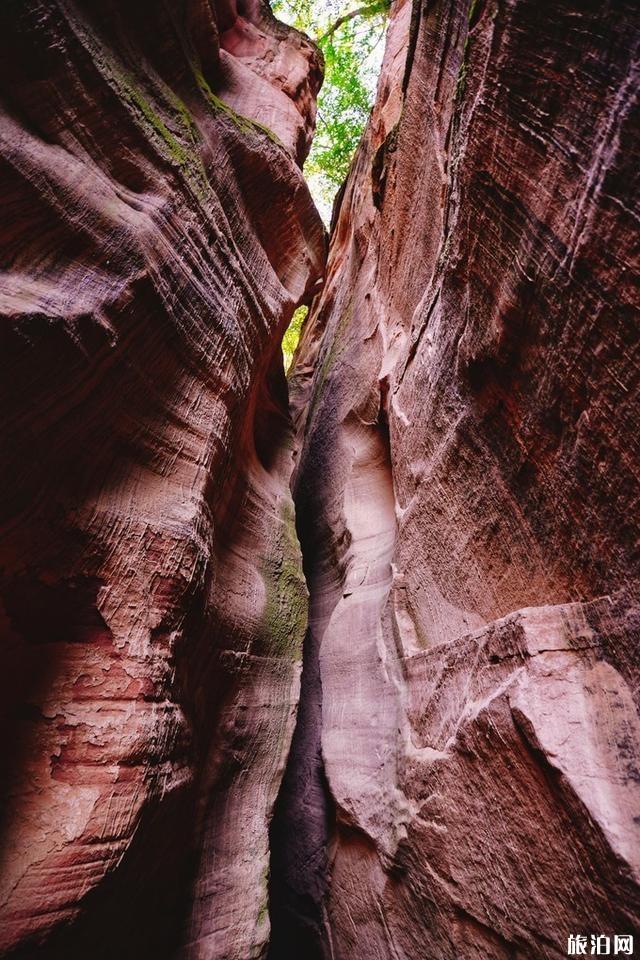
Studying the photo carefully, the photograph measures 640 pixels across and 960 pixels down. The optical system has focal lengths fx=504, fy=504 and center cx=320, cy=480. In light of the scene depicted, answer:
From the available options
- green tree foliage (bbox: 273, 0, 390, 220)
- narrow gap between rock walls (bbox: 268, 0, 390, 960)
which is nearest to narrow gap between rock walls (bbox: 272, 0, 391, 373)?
green tree foliage (bbox: 273, 0, 390, 220)

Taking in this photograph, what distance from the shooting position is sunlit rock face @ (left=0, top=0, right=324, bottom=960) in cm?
219

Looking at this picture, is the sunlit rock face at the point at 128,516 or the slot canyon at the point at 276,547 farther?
the sunlit rock face at the point at 128,516

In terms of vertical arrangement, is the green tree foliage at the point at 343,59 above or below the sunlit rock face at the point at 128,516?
above

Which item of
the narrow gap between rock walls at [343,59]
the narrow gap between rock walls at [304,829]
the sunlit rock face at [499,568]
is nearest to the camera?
the sunlit rock face at [499,568]

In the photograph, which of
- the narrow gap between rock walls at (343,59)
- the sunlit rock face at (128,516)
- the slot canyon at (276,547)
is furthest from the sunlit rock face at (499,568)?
the narrow gap between rock walls at (343,59)

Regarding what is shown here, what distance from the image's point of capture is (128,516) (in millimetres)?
2705

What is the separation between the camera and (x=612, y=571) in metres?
2.10

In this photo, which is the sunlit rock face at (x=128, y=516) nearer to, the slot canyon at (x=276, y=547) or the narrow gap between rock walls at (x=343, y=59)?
the slot canyon at (x=276, y=547)

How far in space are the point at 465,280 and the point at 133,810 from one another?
3280 millimetres

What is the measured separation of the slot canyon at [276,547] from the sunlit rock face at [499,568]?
16 mm

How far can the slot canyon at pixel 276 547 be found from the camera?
2010 mm

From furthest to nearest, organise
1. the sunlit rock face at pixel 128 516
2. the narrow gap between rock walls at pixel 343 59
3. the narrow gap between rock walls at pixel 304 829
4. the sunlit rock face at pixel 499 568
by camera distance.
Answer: the narrow gap between rock walls at pixel 343 59, the narrow gap between rock walls at pixel 304 829, the sunlit rock face at pixel 128 516, the sunlit rock face at pixel 499 568

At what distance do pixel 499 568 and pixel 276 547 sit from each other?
2.21 metres

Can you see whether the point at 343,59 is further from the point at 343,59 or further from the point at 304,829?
the point at 304,829
